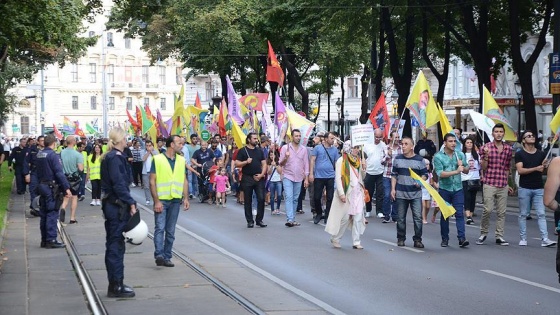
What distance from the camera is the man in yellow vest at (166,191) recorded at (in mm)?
12344

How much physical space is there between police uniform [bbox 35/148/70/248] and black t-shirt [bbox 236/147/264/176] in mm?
4098

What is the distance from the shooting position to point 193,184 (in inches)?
1115

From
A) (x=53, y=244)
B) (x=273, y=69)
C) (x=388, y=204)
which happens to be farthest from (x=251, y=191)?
(x=273, y=69)

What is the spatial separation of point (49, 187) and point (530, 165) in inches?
285

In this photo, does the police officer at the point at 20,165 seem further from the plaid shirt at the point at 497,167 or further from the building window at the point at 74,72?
the building window at the point at 74,72

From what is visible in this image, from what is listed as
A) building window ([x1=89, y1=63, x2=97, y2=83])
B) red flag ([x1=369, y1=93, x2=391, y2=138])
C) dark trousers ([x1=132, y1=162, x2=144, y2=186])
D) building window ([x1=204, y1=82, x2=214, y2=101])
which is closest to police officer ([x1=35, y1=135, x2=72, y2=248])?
red flag ([x1=369, y1=93, x2=391, y2=138])

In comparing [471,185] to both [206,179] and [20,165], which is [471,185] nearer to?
[206,179]

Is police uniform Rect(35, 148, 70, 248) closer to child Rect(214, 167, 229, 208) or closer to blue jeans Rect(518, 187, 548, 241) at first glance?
blue jeans Rect(518, 187, 548, 241)

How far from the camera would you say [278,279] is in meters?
11.7

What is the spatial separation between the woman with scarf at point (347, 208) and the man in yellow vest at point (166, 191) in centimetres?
323

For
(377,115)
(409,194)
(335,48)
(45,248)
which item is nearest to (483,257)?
(409,194)

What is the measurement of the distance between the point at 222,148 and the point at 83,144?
4226mm

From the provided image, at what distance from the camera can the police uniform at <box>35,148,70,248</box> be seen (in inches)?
592

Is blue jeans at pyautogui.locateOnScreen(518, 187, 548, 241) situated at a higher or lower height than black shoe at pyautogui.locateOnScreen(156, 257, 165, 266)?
higher
